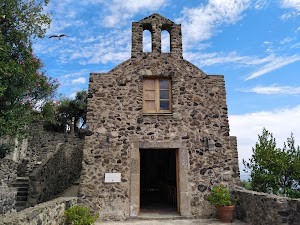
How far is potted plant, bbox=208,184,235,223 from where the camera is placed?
22.0ft

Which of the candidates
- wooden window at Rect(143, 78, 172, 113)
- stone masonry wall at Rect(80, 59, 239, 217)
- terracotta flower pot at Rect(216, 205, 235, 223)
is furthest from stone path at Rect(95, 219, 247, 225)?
wooden window at Rect(143, 78, 172, 113)

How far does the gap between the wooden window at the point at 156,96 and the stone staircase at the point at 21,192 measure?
20.5ft

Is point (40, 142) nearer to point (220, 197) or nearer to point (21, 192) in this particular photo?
point (21, 192)

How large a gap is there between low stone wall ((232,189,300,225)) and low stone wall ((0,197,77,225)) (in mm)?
4758

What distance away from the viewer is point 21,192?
9992 mm

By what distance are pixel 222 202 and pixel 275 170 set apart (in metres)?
6.58

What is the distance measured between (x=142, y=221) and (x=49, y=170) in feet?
19.4

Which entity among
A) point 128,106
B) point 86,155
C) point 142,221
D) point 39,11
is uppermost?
point 39,11

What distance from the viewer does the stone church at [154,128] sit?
7.10 metres

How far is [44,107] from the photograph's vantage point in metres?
9.55

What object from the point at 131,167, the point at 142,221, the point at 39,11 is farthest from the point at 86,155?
the point at 39,11

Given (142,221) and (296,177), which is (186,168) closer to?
(142,221)

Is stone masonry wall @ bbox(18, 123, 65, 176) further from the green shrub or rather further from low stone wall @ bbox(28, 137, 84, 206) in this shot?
the green shrub

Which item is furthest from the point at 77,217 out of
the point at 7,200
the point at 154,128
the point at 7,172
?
the point at 7,172
